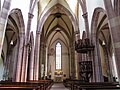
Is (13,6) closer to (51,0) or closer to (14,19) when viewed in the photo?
(14,19)

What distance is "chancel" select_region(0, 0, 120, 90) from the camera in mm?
7055

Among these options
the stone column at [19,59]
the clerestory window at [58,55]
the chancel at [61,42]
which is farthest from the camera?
the clerestory window at [58,55]

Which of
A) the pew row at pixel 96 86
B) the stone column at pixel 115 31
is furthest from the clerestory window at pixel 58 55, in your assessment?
the pew row at pixel 96 86

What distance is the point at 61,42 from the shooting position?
3136cm

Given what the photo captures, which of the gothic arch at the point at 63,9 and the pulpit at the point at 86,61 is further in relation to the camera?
the gothic arch at the point at 63,9

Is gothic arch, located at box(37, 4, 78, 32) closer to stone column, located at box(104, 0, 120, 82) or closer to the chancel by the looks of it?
the chancel

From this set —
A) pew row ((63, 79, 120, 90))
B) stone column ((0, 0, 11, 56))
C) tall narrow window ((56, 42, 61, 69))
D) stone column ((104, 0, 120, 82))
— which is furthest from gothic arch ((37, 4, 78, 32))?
tall narrow window ((56, 42, 61, 69))

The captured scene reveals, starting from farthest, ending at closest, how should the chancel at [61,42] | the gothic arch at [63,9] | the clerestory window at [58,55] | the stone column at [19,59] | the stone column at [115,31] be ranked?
the clerestory window at [58,55] → the gothic arch at [63,9] → the stone column at [19,59] → the chancel at [61,42] → the stone column at [115,31]

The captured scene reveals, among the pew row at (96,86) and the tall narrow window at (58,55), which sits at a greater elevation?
the tall narrow window at (58,55)

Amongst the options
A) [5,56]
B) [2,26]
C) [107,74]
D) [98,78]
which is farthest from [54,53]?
[2,26]

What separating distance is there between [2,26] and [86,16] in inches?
295

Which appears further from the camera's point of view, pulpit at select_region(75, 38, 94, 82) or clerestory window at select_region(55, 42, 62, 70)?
clerestory window at select_region(55, 42, 62, 70)

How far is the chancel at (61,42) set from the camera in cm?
705

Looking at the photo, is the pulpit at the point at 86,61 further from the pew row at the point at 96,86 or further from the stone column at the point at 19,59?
the stone column at the point at 19,59
